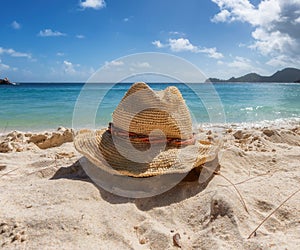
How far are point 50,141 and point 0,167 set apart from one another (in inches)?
54.1

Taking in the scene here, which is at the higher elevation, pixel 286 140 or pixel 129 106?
pixel 129 106

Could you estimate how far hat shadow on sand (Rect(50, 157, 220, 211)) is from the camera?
212 cm

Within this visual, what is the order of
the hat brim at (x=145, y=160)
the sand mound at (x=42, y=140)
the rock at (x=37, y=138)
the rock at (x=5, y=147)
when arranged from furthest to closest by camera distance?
1. the rock at (x=37, y=138)
2. the sand mound at (x=42, y=140)
3. the rock at (x=5, y=147)
4. the hat brim at (x=145, y=160)

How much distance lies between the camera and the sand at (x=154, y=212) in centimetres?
157

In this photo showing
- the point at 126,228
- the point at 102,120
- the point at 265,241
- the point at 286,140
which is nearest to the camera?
the point at 265,241

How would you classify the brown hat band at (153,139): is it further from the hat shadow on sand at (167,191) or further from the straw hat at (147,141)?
the hat shadow on sand at (167,191)

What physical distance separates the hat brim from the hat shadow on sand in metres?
0.16

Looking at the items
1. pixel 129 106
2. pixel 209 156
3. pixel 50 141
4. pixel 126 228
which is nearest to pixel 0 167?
pixel 50 141

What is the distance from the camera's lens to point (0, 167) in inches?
114

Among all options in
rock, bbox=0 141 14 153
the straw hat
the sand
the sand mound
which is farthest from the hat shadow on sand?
the sand mound

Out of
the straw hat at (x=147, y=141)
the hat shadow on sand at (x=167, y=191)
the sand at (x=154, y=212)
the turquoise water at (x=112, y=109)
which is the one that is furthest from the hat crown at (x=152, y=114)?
the turquoise water at (x=112, y=109)

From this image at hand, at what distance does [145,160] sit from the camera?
233 centimetres

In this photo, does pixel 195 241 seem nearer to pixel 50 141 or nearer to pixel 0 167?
pixel 0 167

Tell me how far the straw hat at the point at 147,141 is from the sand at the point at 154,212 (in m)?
0.23
